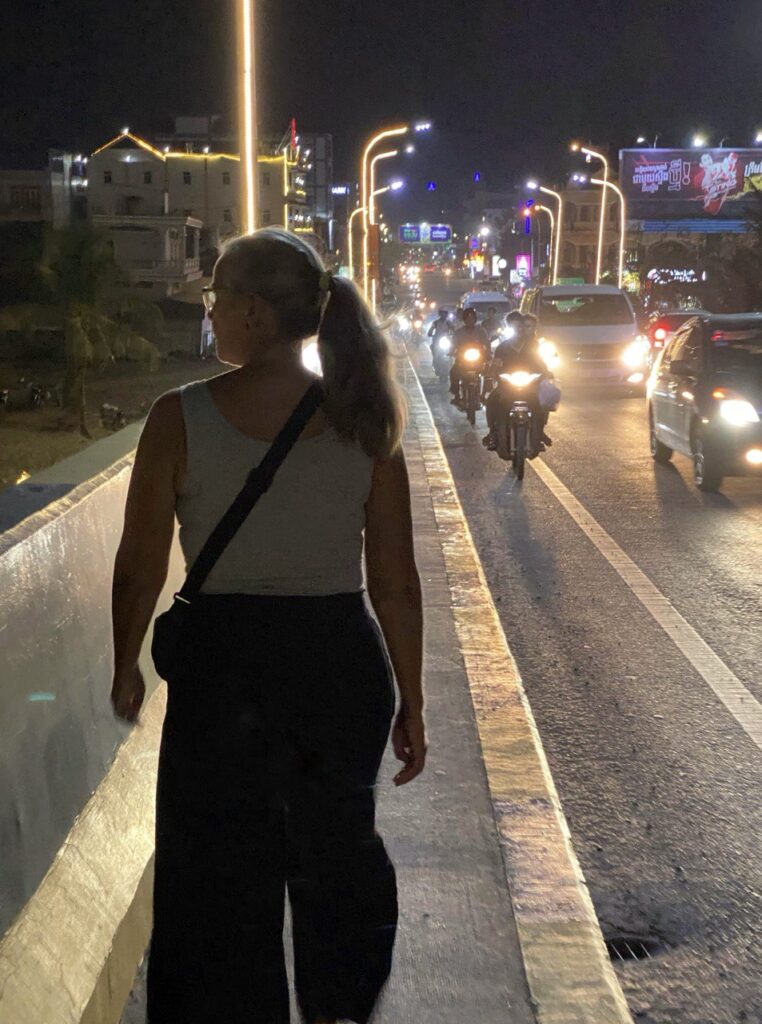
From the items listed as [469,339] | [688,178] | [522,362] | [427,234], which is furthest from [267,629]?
[427,234]

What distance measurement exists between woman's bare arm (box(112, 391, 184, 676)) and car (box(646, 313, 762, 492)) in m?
10.7

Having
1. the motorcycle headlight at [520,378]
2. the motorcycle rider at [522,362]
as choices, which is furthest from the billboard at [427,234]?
the motorcycle headlight at [520,378]

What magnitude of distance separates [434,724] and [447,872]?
1.54 m

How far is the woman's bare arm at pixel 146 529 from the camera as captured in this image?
8.92ft

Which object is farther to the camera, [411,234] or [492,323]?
[411,234]

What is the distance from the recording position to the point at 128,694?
2895 millimetres

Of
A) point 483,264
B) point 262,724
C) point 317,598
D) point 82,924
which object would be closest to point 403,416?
point 317,598

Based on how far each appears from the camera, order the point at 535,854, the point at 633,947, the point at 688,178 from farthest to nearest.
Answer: the point at 688,178
the point at 535,854
the point at 633,947

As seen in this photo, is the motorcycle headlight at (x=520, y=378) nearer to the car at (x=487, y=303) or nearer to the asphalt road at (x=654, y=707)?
the asphalt road at (x=654, y=707)

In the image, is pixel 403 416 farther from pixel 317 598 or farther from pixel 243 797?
pixel 243 797

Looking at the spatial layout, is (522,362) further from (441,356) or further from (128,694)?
(441,356)

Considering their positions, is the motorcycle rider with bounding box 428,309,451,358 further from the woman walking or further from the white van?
the woman walking

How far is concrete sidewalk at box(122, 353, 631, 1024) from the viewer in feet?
11.6

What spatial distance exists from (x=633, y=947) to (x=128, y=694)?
1.92 m
